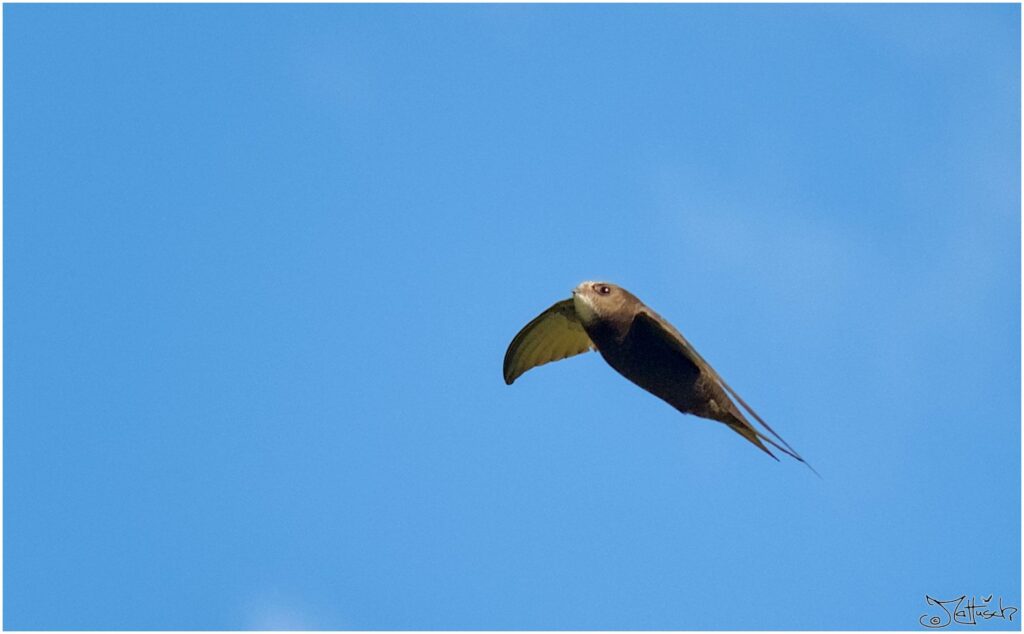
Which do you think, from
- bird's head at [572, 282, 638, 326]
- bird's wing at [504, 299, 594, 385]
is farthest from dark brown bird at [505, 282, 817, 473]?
bird's wing at [504, 299, 594, 385]

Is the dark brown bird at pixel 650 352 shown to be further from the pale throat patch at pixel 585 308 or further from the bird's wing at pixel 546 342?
the bird's wing at pixel 546 342

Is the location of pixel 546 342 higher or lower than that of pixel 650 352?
higher

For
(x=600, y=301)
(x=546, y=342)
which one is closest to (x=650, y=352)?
(x=600, y=301)

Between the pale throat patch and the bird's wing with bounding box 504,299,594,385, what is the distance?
145 cm

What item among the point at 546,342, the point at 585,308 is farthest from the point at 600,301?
the point at 546,342

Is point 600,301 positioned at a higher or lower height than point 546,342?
lower

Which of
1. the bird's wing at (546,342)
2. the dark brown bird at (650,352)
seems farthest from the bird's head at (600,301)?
the bird's wing at (546,342)

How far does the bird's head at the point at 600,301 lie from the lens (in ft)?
50.0

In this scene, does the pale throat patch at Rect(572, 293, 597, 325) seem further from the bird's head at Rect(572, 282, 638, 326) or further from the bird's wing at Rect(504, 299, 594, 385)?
the bird's wing at Rect(504, 299, 594, 385)

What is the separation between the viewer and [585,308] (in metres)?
15.3

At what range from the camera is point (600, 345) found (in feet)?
50.5

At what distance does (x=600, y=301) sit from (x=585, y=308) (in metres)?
0.17

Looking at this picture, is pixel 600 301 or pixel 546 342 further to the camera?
Result: pixel 546 342

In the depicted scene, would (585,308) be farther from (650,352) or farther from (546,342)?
(546,342)
